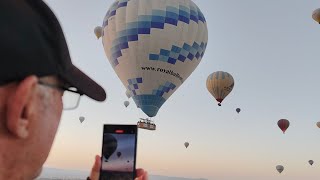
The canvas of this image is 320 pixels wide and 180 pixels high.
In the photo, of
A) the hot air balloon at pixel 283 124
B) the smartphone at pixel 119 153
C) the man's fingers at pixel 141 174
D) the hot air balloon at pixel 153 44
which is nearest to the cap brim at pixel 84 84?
the man's fingers at pixel 141 174

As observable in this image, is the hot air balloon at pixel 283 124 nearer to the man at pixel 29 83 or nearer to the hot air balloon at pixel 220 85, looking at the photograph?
the hot air balloon at pixel 220 85

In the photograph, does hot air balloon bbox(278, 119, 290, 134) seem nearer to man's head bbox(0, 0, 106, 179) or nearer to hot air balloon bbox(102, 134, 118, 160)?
hot air balloon bbox(102, 134, 118, 160)

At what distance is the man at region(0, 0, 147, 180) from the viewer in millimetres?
1319

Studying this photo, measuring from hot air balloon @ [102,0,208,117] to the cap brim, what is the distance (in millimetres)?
25272

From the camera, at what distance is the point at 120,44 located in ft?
91.0

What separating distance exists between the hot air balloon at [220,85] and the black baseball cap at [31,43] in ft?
129

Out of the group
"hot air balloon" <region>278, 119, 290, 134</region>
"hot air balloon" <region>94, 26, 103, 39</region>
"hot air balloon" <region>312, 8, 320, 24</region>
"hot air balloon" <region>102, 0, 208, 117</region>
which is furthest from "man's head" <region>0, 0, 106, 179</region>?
"hot air balloon" <region>278, 119, 290, 134</region>

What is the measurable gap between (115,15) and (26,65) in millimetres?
27392

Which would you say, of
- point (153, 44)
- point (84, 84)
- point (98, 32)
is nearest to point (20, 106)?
point (84, 84)

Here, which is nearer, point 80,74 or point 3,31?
point 3,31

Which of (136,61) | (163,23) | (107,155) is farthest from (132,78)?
(107,155)

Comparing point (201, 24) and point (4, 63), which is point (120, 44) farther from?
point (4, 63)

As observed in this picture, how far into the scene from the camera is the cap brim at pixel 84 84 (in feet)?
5.40

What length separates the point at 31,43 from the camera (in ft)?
4.50
